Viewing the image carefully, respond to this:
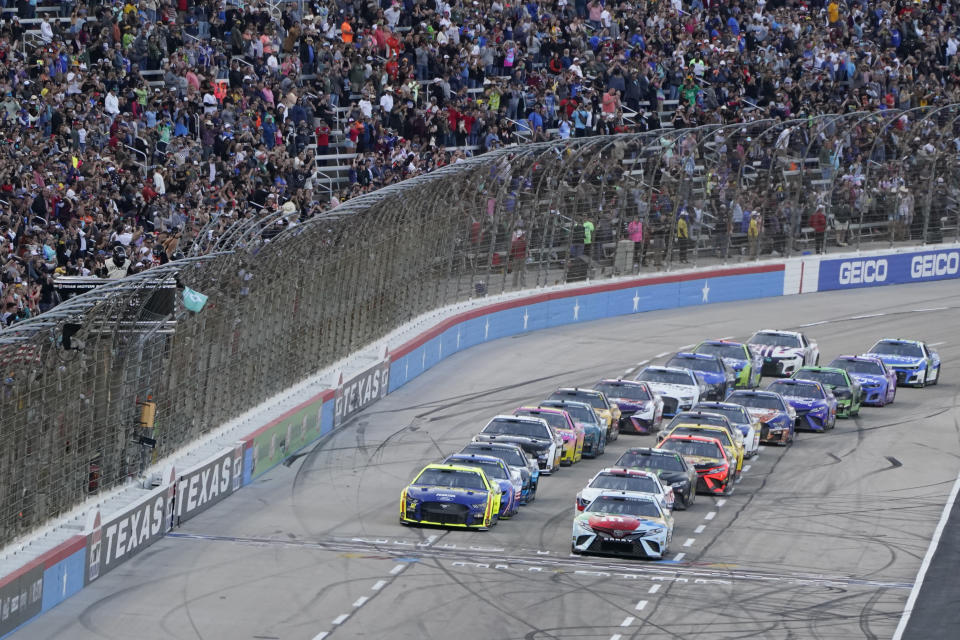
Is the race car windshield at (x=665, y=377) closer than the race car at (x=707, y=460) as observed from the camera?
No

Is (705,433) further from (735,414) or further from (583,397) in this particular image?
(583,397)

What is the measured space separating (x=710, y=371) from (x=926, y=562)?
12849 millimetres

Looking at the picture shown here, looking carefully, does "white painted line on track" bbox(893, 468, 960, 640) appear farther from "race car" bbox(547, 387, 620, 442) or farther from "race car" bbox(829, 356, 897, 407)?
"race car" bbox(547, 387, 620, 442)

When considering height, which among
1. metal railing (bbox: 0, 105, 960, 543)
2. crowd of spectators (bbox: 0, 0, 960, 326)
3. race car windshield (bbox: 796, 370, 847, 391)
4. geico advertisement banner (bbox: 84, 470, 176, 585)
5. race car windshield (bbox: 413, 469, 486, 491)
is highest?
crowd of spectators (bbox: 0, 0, 960, 326)

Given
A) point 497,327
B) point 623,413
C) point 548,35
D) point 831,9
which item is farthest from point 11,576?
point 831,9

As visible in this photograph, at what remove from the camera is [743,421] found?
1476 inches

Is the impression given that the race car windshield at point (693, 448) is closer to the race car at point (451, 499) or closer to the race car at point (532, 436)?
the race car at point (532, 436)

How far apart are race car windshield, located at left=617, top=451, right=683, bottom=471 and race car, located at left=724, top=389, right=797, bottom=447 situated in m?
5.22

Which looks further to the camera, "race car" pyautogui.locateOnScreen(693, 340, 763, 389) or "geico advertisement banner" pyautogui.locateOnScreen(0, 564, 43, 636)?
"race car" pyautogui.locateOnScreen(693, 340, 763, 389)

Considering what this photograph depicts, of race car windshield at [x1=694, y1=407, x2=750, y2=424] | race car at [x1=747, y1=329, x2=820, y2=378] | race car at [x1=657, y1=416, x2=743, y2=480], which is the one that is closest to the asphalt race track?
race car at [x1=657, y1=416, x2=743, y2=480]

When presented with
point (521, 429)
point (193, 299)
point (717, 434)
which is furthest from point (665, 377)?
point (193, 299)

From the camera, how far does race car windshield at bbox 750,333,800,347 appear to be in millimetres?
46219

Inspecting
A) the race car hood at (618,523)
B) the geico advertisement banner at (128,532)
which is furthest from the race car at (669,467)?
the geico advertisement banner at (128,532)

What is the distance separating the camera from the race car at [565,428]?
3659 centimetres
